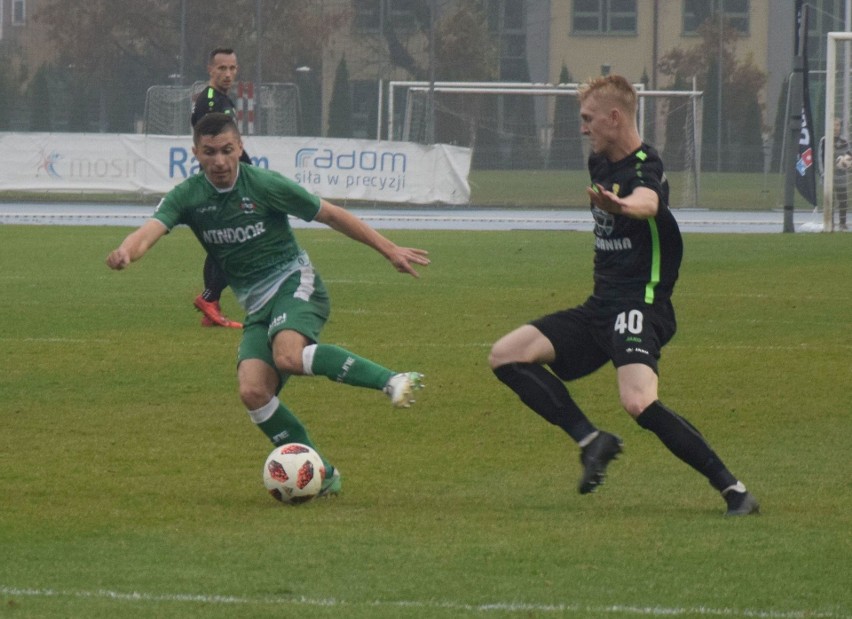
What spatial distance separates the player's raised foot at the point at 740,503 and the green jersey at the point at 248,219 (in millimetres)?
2131

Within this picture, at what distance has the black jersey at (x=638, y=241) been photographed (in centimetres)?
626

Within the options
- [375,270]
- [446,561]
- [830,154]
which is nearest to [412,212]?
[830,154]

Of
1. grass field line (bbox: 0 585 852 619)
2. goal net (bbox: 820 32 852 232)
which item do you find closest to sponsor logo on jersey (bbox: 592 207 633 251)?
grass field line (bbox: 0 585 852 619)

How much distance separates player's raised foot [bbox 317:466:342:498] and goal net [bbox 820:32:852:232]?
18262mm

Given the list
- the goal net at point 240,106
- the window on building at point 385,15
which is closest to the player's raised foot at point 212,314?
the goal net at point 240,106

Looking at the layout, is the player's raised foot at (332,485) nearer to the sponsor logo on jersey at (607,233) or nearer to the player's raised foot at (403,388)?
the player's raised foot at (403,388)

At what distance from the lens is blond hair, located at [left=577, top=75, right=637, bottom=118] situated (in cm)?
624

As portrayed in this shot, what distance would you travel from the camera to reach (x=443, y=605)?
15.2 ft

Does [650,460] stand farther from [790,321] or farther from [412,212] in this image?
[412,212]

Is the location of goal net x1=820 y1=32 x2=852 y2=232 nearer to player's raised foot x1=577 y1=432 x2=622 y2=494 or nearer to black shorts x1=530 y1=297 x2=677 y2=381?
black shorts x1=530 y1=297 x2=677 y2=381

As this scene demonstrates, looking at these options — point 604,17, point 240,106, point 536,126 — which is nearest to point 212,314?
point 240,106

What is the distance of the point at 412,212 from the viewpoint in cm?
3222

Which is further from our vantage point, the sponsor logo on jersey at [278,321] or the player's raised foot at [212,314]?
the player's raised foot at [212,314]

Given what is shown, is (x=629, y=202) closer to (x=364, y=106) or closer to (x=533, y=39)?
(x=364, y=106)
